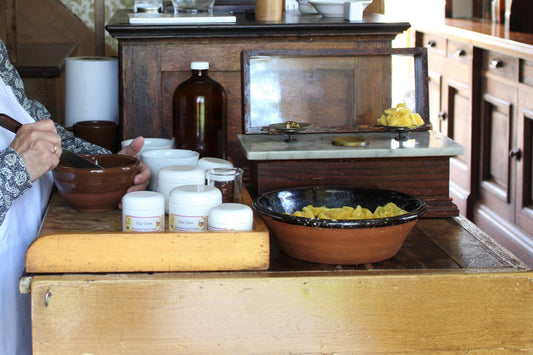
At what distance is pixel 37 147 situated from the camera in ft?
4.67

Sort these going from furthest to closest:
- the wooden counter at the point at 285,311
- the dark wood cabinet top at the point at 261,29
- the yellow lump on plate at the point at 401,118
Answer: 1. the dark wood cabinet top at the point at 261,29
2. the yellow lump on plate at the point at 401,118
3. the wooden counter at the point at 285,311

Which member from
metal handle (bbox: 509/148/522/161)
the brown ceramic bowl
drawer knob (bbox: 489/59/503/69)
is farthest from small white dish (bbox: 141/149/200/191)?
drawer knob (bbox: 489/59/503/69)

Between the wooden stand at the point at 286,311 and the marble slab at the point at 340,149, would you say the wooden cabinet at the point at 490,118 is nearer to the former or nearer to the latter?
the marble slab at the point at 340,149

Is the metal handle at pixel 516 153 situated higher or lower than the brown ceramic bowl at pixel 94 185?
lower

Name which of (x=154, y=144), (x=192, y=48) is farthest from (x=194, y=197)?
(x=192, y=48)

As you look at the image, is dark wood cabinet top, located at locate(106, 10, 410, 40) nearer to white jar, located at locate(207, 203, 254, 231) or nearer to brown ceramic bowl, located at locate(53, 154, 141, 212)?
brown ceramic bowl, located at locate(53, 154, 141, 212)

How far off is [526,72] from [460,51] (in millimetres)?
758

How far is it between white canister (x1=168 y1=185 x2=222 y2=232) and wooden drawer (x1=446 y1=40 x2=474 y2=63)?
8.52 ft

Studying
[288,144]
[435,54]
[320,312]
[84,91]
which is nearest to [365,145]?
[288,144]

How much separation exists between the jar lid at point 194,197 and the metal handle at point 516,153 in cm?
211

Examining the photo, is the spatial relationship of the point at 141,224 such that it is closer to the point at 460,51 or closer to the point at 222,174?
the point at 222,174

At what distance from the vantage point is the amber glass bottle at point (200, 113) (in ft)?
6.42

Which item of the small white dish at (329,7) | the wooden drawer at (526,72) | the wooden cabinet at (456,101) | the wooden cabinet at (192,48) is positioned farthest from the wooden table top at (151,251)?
the wooden cabinet at (456,101)

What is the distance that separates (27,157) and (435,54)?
128 inches
